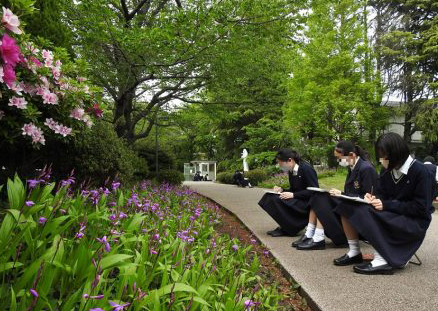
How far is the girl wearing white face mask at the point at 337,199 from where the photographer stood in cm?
455

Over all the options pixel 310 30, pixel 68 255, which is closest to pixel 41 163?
pixel 68 255

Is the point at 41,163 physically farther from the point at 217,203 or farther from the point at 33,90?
the point at 217,203

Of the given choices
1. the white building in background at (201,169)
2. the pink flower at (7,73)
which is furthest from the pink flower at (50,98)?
the white building in background at (201,169)

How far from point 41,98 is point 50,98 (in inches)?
10.4

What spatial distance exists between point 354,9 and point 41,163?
2075cm

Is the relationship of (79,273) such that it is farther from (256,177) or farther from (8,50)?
(256,177)

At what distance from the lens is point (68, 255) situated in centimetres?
231

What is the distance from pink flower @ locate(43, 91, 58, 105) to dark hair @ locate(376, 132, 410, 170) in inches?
122

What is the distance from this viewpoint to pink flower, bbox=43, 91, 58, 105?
3.10 m

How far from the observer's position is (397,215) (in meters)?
3.67

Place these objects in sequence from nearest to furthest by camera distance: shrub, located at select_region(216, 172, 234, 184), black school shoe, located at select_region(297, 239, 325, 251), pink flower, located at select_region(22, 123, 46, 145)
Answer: pink flower, located at select_region(22, 123, 46, 145) → black school shoe, located at select_region(297, 239, 325, 251) → shrub, located at select_region(216, 172, 234, 184)

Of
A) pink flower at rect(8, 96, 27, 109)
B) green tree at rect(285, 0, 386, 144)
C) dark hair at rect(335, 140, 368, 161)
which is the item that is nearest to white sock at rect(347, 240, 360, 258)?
dark hair at rect(335, 140, 368, 161)

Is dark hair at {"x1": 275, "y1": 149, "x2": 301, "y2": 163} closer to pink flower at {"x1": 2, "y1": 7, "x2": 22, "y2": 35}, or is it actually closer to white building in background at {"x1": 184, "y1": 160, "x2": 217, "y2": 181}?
pink flower at {"x1": 2, "y1": 7, "x2": 22, "y2": 35}

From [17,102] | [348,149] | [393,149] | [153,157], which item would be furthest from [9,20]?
[153,157]
